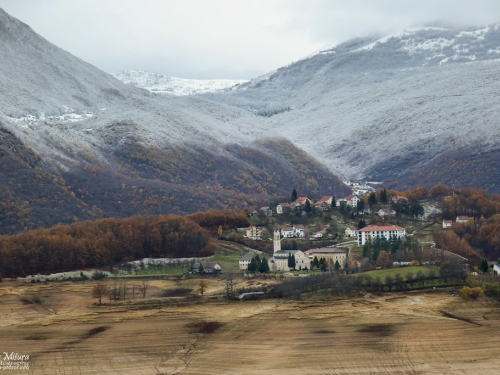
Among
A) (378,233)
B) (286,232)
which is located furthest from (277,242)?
(378,233)

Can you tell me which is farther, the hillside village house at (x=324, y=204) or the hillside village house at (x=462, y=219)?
the hillside village house at (x=324, y=204)

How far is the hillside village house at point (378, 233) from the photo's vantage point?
97.3 metres

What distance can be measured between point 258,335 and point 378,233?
41104 millimetres

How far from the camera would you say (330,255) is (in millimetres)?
88375

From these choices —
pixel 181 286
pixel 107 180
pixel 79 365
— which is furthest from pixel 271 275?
pixel 107 180

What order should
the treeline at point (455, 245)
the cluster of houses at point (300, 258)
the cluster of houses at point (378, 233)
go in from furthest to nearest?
the cluster of houses at point (378, 233) → the treeline at point (455, 245) → the cluster of houses at point (300, 258)

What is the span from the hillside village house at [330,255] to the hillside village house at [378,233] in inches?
316

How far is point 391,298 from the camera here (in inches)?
2697

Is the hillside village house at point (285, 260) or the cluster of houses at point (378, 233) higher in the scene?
the cluster of houses at point (378, 233)

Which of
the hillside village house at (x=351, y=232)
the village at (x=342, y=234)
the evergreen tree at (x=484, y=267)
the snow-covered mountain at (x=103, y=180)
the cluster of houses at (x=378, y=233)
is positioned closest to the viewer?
the evergreen tree at (x=484, y=267)

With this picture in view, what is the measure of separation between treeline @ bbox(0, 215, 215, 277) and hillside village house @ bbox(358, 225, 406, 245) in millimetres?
16000

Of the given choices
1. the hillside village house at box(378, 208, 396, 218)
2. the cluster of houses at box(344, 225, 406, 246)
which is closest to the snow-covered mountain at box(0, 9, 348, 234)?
the hillside village house at box(378, 208, 396, 218)

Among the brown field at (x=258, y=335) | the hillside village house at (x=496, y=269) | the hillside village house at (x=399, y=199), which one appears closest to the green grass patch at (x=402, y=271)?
the hillside village house at (x=496, y=269)

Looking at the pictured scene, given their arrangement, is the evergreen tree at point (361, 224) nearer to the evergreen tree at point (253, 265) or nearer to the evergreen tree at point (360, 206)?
the evergreen tree at point (360, 206)
